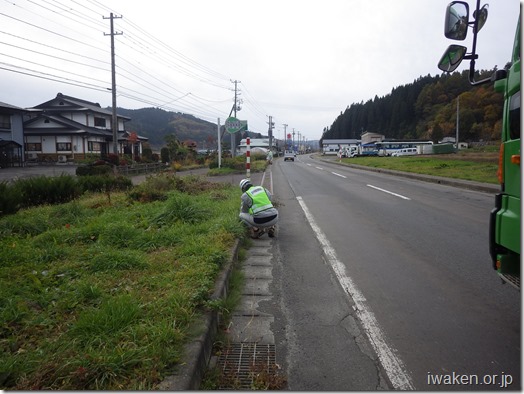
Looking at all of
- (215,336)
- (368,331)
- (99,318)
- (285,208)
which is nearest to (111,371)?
(99,318)

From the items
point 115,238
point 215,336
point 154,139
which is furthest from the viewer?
point 154,139

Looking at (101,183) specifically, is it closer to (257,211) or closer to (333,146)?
(257,211)

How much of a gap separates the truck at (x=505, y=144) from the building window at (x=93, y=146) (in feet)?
142

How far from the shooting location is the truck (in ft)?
9.90

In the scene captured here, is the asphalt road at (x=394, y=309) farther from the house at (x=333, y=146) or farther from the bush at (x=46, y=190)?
the house at (x=333, y=146)

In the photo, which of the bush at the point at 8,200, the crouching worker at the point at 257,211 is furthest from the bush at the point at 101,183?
the crouching worker at the point at 257,211

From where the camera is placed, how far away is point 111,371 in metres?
2.66

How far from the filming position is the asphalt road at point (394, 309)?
300 centimetres

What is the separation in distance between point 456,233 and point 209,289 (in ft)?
17.5

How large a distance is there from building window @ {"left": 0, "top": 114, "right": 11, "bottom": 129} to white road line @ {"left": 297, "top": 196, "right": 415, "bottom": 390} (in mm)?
38512

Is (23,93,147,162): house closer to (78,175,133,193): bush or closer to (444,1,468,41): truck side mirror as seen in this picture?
(78,175,133,193): bush

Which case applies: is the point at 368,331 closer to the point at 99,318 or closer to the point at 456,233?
the point at 99,318

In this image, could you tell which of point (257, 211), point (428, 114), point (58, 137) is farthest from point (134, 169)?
point (428, 114)

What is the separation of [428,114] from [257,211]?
107 meters
